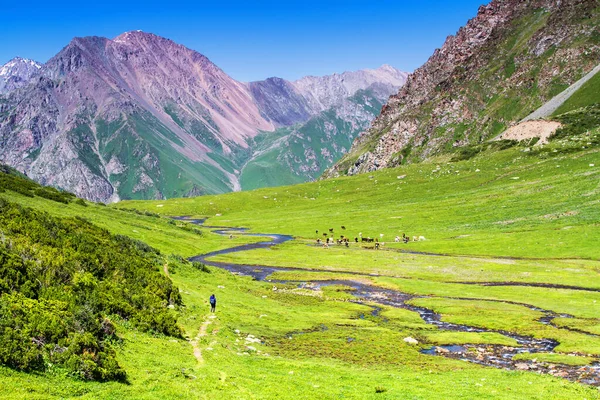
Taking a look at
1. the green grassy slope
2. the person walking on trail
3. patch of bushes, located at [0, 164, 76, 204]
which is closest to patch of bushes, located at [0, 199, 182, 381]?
the person walking on trail

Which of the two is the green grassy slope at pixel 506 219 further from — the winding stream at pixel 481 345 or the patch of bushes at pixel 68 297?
the patch of bushes at pixel 68 297

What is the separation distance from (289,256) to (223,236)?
1944 inches

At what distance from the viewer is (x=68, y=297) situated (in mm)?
32438

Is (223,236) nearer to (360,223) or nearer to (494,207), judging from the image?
(360,223)

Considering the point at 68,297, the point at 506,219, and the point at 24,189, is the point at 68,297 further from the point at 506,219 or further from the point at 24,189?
the point at 506,219

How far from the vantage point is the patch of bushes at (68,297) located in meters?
24.0

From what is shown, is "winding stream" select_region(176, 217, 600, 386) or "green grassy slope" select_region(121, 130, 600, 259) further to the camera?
"green grassy slope" select_region(121, 130, 600, 259)

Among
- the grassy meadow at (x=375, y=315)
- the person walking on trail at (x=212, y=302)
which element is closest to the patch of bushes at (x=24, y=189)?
the grassy meadow at (x=375, y=315)

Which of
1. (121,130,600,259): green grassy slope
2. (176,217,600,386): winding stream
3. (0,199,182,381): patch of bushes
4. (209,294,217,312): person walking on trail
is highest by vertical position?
(121,130,600,259): green grassy slope

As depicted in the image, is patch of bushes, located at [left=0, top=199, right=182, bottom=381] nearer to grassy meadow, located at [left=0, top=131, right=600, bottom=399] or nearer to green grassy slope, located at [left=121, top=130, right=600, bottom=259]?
grassy meadow, located at [left=0, top=131, right=600, bottom=399]

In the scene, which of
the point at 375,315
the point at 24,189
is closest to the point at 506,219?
the point at 375,315

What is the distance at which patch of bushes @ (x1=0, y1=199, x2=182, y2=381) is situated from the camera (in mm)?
23953

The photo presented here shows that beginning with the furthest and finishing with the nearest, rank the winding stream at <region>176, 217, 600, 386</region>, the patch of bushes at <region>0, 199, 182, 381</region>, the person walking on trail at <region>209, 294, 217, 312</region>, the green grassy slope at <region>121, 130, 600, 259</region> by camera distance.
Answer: the green grassy slope at <region>121, 130, 600, 259</region>
the person walking on trail at <region>209, 294, 217, 312</region>
the winding stream at <region>176, 217, 600, 386</region>
the patch of bushes at <region>0, 199, 182, 381</region>

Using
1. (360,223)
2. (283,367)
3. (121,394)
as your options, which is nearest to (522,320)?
(283,367)
